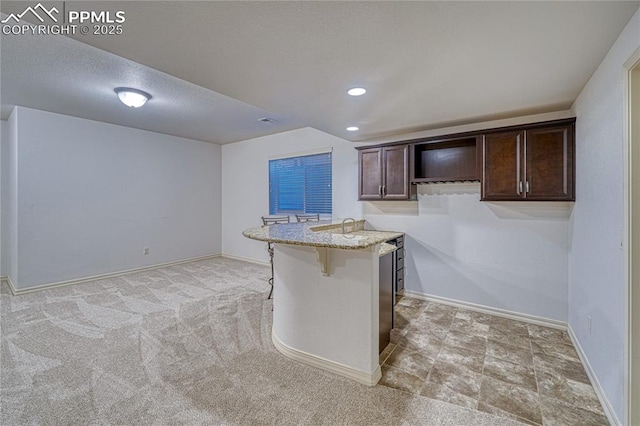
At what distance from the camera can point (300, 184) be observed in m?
5.27

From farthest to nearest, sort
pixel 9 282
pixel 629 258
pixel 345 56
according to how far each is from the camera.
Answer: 1. pixel 9 282
2. pixel 345 56
3. pixel 629 258

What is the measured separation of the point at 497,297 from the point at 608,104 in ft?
7.64

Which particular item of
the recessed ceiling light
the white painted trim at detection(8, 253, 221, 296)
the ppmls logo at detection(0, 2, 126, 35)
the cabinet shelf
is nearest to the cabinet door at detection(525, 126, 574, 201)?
the cabinet shelf

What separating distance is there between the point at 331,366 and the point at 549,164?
114 inches

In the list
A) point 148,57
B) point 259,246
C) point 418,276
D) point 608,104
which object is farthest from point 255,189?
point 608,104

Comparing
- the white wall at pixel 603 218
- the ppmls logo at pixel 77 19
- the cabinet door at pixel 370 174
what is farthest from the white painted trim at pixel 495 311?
the ppmls logo at pixel 77 19

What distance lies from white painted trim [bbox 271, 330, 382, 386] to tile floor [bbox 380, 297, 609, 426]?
11 cm

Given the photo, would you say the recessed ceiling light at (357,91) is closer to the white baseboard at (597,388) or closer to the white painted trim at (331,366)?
the white painted trim at (331,366)

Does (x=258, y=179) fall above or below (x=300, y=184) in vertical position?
above

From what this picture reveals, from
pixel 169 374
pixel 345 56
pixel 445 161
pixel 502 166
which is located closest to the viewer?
pixel 345 56

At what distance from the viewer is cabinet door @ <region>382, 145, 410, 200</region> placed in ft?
12.2

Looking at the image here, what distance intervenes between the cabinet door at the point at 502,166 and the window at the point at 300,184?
2.39 m

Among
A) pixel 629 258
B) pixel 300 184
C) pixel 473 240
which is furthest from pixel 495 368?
pixel 300 184

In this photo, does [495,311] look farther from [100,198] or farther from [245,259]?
[100,198]
